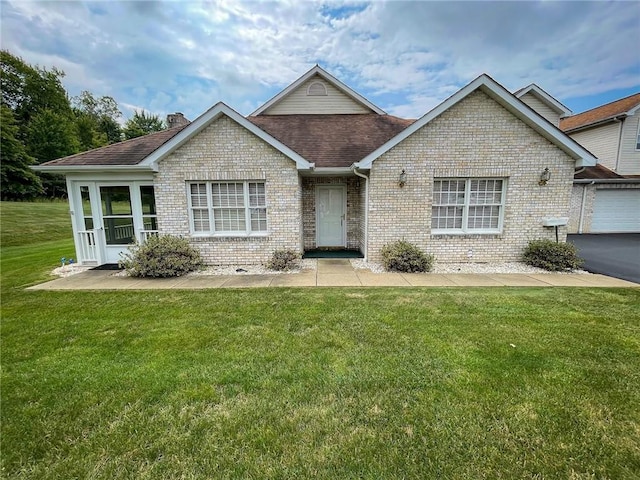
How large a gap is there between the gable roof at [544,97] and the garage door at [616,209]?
15.5 feet

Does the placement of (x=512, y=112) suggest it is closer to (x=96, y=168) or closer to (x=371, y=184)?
(x=371, y=184)

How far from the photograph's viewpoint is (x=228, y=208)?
8.98 metres

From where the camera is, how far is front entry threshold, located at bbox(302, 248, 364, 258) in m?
10.1

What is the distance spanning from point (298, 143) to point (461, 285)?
7417 millimetres

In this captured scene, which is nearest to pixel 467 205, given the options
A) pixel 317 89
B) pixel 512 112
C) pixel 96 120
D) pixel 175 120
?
pixel 512 112

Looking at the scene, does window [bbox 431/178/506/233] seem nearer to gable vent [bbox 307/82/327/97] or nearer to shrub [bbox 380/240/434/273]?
shrub [bbox 380/240/434/273]

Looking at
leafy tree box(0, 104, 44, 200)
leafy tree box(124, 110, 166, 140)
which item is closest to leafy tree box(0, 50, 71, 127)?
leafy tree box(124, 110, 166, 140)

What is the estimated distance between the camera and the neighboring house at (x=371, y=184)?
27.5ft

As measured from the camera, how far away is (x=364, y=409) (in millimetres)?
2746

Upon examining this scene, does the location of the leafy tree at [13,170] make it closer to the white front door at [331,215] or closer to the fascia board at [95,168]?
the fascia board at [95,168]

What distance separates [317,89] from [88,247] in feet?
35.6

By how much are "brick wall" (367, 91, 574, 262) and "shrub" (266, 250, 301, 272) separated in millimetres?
2432

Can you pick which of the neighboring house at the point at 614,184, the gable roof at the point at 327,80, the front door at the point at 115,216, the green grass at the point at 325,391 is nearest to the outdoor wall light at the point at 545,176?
the green grass at the point at 325,391

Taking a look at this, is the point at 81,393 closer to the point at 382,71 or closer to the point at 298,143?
the point at 298,143
